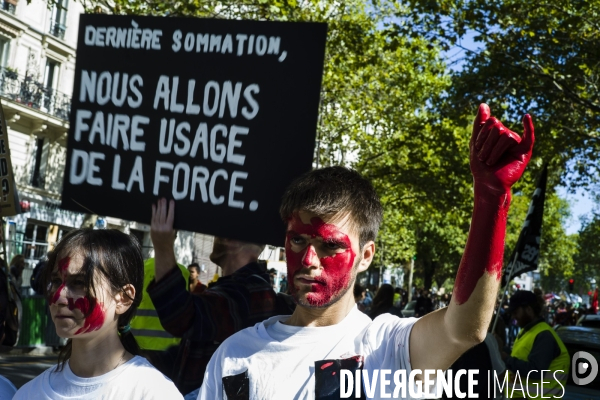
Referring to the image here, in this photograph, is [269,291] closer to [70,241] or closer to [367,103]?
[70,241]

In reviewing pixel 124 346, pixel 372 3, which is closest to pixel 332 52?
pixel 372 3

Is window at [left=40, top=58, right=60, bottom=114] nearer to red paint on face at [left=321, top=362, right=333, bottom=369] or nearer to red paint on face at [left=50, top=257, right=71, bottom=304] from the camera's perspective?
red paint on face at [left=50, top=257, right=71, bottom=304]

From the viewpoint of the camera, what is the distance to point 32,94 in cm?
3039

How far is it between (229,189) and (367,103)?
24.0 meters

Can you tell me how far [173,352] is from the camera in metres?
4.64

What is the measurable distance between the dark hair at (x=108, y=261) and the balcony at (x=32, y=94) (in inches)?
1067

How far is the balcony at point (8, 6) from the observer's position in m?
29.5

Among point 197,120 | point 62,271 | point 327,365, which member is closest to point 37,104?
point 197,120

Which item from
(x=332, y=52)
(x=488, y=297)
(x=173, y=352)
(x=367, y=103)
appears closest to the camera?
(x=488, y=297)

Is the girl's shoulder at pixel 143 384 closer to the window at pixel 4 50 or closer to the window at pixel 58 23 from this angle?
the window at pixel 4 50

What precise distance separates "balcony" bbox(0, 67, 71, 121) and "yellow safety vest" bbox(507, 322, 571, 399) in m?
25.0

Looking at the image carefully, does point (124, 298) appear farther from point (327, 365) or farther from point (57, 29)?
point (57, 29)

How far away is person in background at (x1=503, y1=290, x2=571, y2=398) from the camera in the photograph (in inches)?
255

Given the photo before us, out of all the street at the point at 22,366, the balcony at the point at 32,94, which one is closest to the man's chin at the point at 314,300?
the street at the point at 22,366
